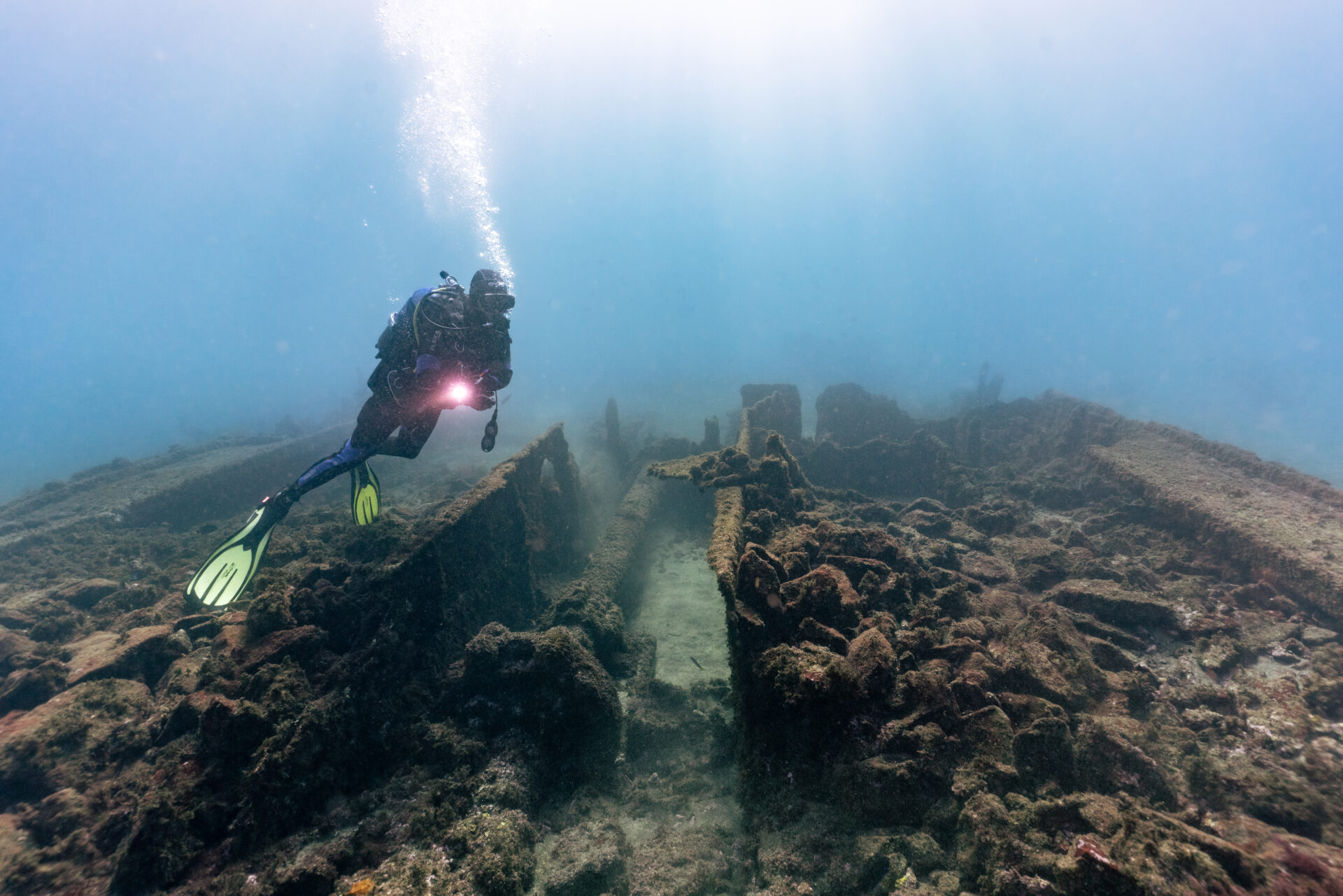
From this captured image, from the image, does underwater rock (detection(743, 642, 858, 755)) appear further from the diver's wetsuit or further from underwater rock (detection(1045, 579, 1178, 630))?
the diver's wetsuit

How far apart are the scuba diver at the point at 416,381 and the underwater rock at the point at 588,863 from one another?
184 inches

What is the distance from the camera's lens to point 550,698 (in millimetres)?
4453

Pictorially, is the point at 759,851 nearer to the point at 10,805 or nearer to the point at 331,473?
the point at 10,805

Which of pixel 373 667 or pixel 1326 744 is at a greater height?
pixel 373 667

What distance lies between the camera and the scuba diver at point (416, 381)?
19.3 ft

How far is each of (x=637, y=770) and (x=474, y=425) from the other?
2439 cm

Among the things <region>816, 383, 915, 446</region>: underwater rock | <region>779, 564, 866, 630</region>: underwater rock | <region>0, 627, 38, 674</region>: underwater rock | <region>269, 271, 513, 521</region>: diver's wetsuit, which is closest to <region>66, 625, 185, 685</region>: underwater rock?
<region>0, 627, 38, 674</region>: underwater rock

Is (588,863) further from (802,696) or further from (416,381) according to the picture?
(416,381)

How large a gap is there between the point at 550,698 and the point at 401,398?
4.35 metres

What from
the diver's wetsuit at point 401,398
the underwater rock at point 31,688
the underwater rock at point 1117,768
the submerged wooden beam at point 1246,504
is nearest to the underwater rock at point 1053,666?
the underwater rock at point 1117,768

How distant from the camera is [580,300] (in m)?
168

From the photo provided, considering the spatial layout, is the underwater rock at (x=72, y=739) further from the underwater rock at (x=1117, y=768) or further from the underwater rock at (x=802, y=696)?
the underwater rock at (x=1117, y=768)

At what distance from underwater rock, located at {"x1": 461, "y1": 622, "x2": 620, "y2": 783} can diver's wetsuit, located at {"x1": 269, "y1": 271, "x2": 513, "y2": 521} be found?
2970 millimetres

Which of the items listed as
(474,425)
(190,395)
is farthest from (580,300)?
(474,425)
